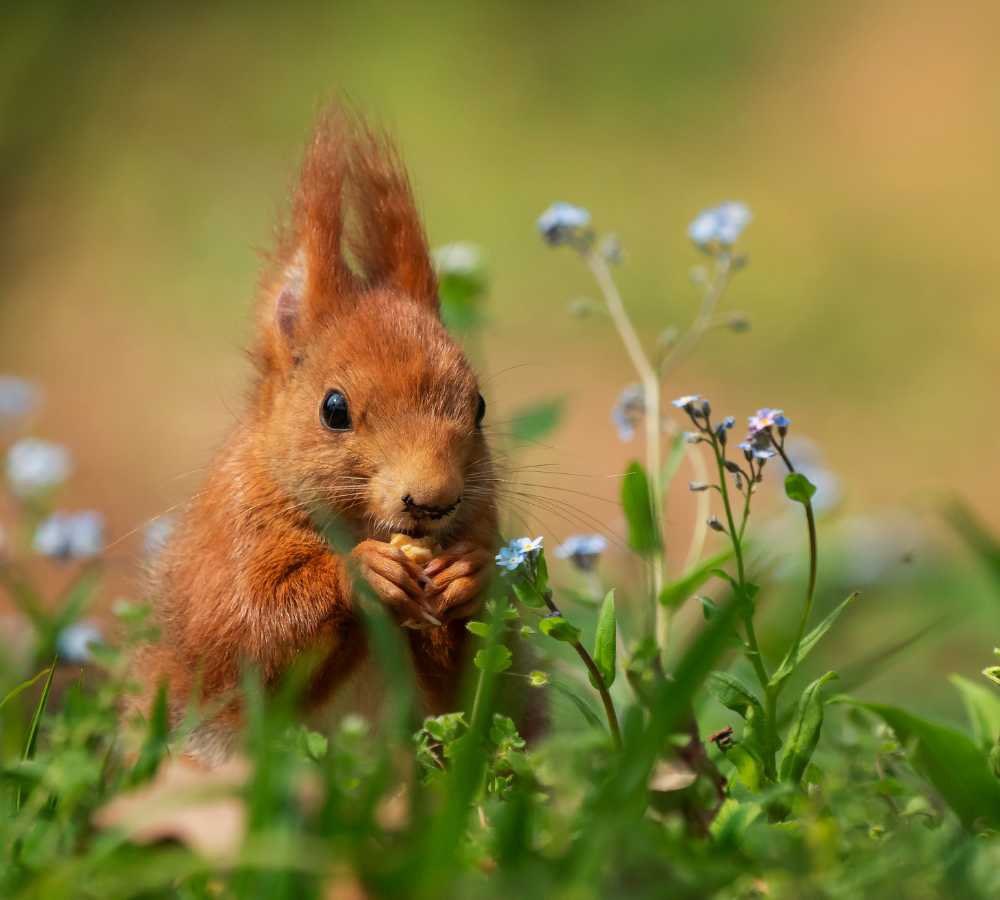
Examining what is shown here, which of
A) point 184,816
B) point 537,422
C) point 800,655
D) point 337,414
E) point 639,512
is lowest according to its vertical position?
point 184,816

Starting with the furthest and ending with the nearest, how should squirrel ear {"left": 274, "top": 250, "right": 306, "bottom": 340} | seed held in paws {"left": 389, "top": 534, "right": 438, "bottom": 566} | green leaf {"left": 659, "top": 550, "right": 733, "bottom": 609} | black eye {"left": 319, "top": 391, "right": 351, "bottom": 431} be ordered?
1. squirrel ear {"left": 274, "top": 250, "right": 306, "bottom": 340}
2. black eye {"left": 319, "top": 391, "right": 351, "bottom": 431}
3. seed held in paws {"left": 389, "top": 534, "right": 438, "bottom": 566}
4. green leaf {"left": 659, "top": 550, "right": 733, "bottom": 609}

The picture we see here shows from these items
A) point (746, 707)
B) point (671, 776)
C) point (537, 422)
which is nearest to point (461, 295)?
point (537, 422)

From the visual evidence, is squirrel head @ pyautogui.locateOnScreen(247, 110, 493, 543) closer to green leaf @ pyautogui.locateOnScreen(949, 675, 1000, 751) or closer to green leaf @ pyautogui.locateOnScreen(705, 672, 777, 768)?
green leaf @ pyautogui.locateOnScreen(705, 672, 777, 768)

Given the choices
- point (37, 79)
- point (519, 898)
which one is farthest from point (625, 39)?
point (519, 898)

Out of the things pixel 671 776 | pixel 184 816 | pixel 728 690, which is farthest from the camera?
pixel 728 690

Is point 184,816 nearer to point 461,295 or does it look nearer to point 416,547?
point 416,547

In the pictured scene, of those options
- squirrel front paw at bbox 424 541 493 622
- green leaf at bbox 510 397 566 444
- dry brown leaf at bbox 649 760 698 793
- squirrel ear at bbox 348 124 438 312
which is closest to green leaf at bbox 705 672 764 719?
dry brown leaf at bbox 649 760 698 793
